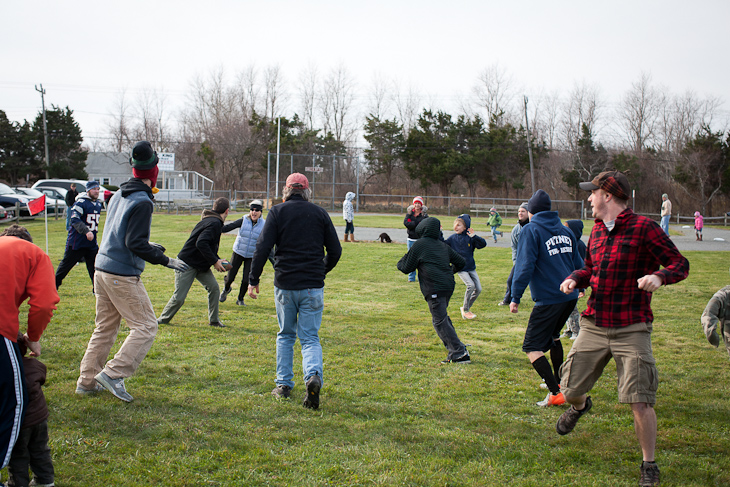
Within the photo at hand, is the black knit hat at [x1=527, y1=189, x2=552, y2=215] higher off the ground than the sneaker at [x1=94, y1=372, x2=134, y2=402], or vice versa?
the black knit hat at [x1=527, y1=189, x2=552, y2=215]

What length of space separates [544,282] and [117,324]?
378 cm

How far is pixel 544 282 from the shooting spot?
4754 millimetres

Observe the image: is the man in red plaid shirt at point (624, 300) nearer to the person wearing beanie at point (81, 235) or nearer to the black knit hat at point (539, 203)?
the black knit hat at point (539, 203)

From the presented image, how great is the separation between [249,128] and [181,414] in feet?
167

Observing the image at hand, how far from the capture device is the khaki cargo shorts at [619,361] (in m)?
3.42

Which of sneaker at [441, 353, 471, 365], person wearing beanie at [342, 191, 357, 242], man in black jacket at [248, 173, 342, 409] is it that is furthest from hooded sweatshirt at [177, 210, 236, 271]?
person wearing beanie at [342, 191, 357, 242]

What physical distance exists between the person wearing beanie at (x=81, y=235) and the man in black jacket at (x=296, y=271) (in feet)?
18.4

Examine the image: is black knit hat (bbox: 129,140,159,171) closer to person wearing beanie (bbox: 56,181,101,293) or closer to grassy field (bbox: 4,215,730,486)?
grassy field (bbox: 4,215,730,486)

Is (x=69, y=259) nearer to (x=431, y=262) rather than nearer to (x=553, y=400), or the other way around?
(x=431, y=262)

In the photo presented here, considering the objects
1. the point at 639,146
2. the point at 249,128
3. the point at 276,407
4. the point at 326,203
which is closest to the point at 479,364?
the point at 276,407

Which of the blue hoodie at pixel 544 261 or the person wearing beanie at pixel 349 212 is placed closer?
the blue hoodie at pixel 544 261

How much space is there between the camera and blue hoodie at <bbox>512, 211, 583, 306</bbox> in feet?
15.5

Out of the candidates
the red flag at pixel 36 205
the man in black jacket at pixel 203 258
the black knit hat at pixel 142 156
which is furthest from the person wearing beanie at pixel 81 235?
the black knit hat at pixel 142 156

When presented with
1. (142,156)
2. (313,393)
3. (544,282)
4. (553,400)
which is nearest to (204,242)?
(142,156)
